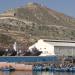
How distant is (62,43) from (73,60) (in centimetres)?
948

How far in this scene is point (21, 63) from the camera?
10706cm

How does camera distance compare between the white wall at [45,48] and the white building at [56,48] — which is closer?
the white building at [56,48]

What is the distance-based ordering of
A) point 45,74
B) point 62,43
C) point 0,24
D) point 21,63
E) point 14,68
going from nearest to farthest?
point 45,74, point 14,68, point 21,63, point 62,43, point 0,24

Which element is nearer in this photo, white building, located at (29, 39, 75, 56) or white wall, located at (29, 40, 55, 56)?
white building, located at (29, 39, 75, 56)

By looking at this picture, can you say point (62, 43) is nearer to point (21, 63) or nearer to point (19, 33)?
point (21, 63)

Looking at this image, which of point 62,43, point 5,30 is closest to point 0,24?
point 5,30

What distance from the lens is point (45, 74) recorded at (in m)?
86.1

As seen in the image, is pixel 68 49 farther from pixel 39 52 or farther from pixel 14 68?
pixel 14 68

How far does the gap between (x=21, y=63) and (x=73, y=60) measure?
1773 centimetres

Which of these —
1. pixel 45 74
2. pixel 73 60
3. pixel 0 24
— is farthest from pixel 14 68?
pixel 0 24

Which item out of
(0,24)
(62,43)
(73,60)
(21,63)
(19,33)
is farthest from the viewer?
(0,24)

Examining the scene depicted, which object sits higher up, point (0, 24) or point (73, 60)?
point (0, 24)

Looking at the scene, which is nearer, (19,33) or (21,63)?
(21,63)

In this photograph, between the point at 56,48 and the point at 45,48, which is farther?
the point at 45,48
